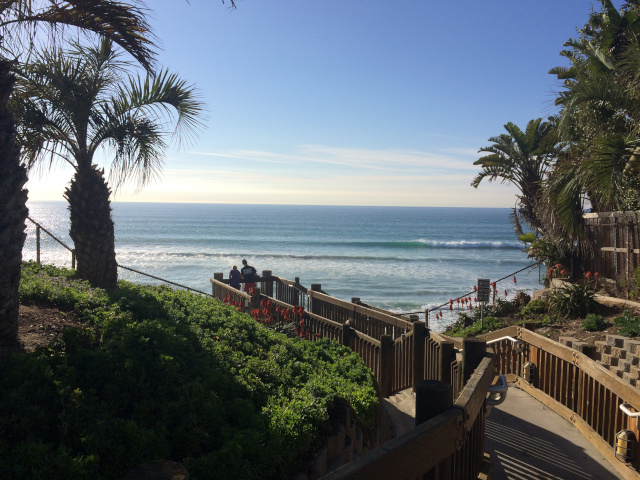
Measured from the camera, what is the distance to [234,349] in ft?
18.6

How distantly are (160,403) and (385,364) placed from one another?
4.00 m

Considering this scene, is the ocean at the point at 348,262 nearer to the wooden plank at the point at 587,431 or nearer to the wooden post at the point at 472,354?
the wooden plank at the point at 587,431

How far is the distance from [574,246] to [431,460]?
50.0 ft

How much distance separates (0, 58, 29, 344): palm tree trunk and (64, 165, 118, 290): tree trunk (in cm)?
329

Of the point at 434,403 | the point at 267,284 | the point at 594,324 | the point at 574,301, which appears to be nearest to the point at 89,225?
the point at 267,284

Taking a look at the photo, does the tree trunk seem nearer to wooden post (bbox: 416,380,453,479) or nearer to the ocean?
wooden post (bbox: 416,380,453,479)

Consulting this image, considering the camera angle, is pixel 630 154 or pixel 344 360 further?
pixel 630 154

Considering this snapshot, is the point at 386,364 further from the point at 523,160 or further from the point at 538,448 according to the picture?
the point at 523,160

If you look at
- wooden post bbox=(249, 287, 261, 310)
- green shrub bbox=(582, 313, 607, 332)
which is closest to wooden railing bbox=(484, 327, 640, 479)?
green shrub bbox=(582, 313, 607, 332)

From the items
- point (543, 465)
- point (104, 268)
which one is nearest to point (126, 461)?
point (543, 465)

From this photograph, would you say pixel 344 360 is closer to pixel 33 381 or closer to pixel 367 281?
pixel 33 381

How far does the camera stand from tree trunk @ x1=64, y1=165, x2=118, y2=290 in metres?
8.47

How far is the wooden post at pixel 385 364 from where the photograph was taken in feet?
23.0

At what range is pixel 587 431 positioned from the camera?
543 centimetres
